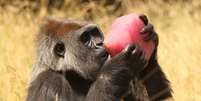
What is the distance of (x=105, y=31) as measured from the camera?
1153 centimetres

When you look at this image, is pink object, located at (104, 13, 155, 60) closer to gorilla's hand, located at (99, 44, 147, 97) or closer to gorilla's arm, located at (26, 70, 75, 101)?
gorilla's hand, located at (99, 44, 147, 97)

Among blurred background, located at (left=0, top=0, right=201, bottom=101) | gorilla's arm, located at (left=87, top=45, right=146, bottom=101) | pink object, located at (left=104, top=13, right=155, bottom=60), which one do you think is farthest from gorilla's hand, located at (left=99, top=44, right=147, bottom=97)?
blurred background, located at (left=0, top=0, right=201, bottom=101)

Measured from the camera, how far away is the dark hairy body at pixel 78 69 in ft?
19.7

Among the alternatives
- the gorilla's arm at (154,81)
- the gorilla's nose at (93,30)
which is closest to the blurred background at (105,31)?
the gorilla's arm at (154,81)

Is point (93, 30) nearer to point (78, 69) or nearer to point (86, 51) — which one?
point (86, 51)

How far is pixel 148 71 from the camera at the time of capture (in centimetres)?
635

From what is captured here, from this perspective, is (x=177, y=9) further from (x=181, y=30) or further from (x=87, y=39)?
(x=87, y=39)

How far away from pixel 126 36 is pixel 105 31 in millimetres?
5563


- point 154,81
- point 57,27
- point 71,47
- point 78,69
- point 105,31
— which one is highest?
point 57,27

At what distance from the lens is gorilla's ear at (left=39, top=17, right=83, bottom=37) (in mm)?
6391

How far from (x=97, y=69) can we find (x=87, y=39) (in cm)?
31

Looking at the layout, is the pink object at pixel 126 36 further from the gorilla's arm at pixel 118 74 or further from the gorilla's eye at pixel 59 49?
the gorilla's eye at pixel 59 49

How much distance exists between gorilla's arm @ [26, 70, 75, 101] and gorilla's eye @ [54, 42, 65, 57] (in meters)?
0.24

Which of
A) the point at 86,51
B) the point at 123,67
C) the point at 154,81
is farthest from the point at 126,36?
the point at 154,81
